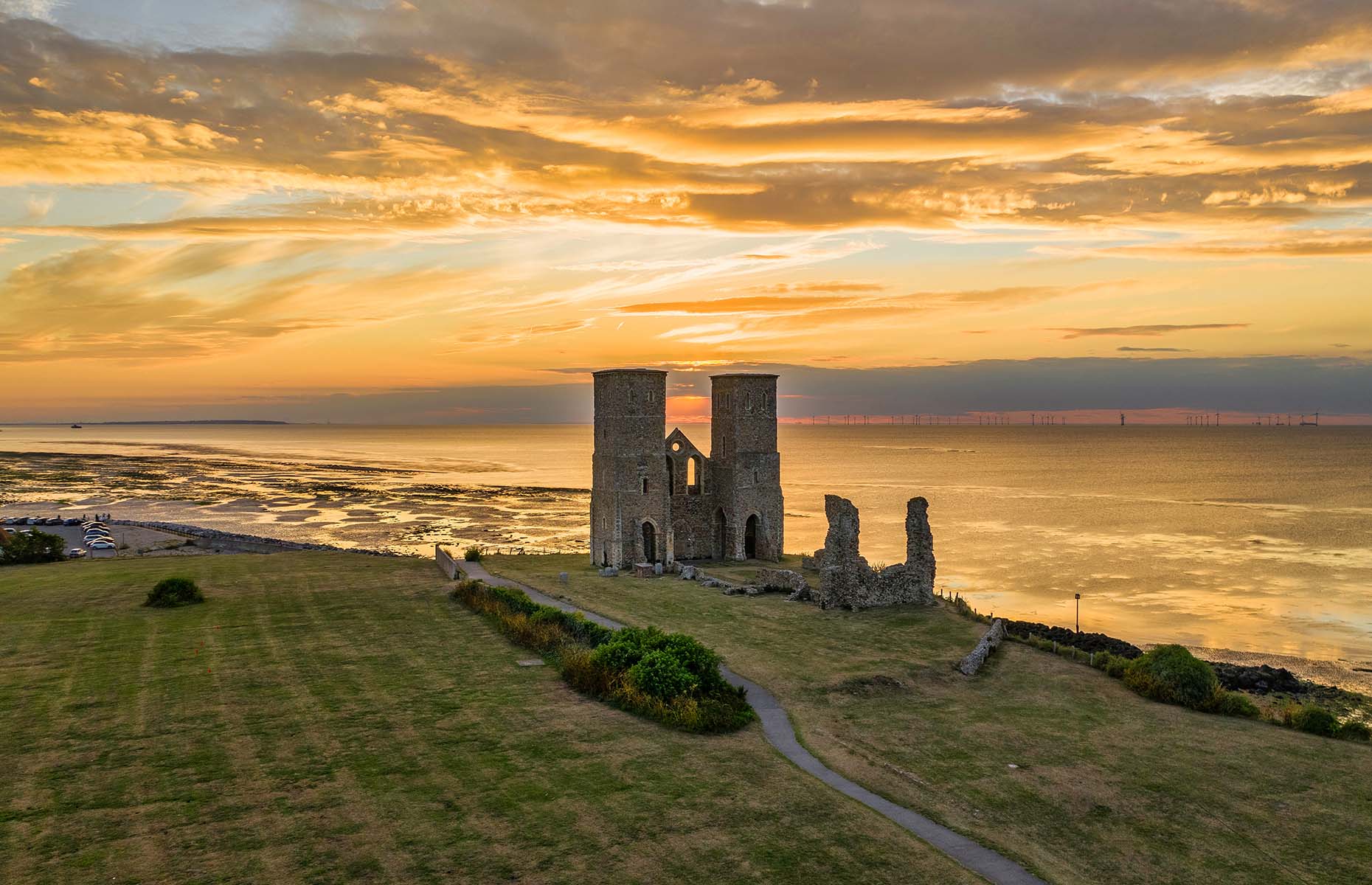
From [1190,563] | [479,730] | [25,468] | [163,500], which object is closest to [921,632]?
[479,730]

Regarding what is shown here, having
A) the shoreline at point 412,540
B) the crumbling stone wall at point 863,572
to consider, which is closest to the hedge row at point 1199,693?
the crumbling stone wall at point 863,572

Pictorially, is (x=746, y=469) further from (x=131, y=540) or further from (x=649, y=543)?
(x=131, y=540)

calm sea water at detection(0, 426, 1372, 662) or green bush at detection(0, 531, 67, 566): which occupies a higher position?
green bush at detection(0, 531, 67, 566)

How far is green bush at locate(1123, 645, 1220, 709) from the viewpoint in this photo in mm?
26578

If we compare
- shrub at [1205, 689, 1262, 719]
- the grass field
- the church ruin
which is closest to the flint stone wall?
shrub at [1205, 689, 1262, 719]

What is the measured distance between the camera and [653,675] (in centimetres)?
2430

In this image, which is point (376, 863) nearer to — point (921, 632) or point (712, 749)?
point (712, 749)

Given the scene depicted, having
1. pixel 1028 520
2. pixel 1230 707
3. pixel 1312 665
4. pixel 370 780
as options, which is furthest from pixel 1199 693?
pixel 1028 520

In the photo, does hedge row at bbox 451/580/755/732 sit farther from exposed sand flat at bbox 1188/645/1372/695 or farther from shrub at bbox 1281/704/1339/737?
exposed sand flat at bbox 1188/645/1372/695

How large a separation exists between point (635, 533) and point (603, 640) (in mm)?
19698

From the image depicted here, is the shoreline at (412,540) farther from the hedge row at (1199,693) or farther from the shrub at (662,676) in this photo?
the shrub at (662,676)

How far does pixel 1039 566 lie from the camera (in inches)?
2598

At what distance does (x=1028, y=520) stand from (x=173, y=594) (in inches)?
3244

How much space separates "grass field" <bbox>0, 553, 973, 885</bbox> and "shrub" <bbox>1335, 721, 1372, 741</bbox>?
52.8 ft
